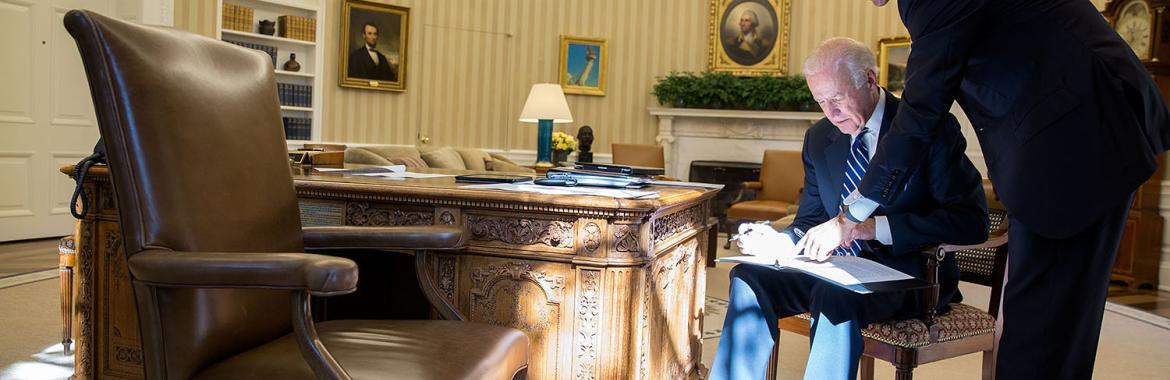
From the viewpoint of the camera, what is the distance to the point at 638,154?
873 centimetres

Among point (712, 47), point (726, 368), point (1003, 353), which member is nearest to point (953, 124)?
point (1003, 353)

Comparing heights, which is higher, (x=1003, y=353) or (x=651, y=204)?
(x=651, y=204)

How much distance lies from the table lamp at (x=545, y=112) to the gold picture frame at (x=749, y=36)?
2522 millimetres

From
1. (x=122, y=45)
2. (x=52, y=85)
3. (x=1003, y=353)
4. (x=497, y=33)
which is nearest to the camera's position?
(x=122, y=45)

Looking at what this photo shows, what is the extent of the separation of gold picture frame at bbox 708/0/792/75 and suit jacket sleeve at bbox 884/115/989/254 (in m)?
7.35

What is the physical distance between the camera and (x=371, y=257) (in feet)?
8.93

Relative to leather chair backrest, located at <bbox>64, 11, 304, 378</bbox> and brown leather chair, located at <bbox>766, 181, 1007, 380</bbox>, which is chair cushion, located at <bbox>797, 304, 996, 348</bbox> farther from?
leather chair backrest, located at <bbox>64, 11, 304, 378</bbox>

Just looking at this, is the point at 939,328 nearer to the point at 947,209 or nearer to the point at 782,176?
the point at 947,209

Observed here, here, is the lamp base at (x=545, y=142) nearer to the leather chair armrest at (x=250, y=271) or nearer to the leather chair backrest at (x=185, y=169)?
the leather chair backrest at (x=185, y=169)

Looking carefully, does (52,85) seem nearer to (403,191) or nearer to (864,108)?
(403,191)

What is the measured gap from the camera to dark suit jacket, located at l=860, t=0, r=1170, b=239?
1.72 metres

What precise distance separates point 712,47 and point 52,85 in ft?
20.3

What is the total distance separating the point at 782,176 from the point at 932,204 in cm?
570

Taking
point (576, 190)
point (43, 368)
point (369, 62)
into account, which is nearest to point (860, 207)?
point (576, 190)
